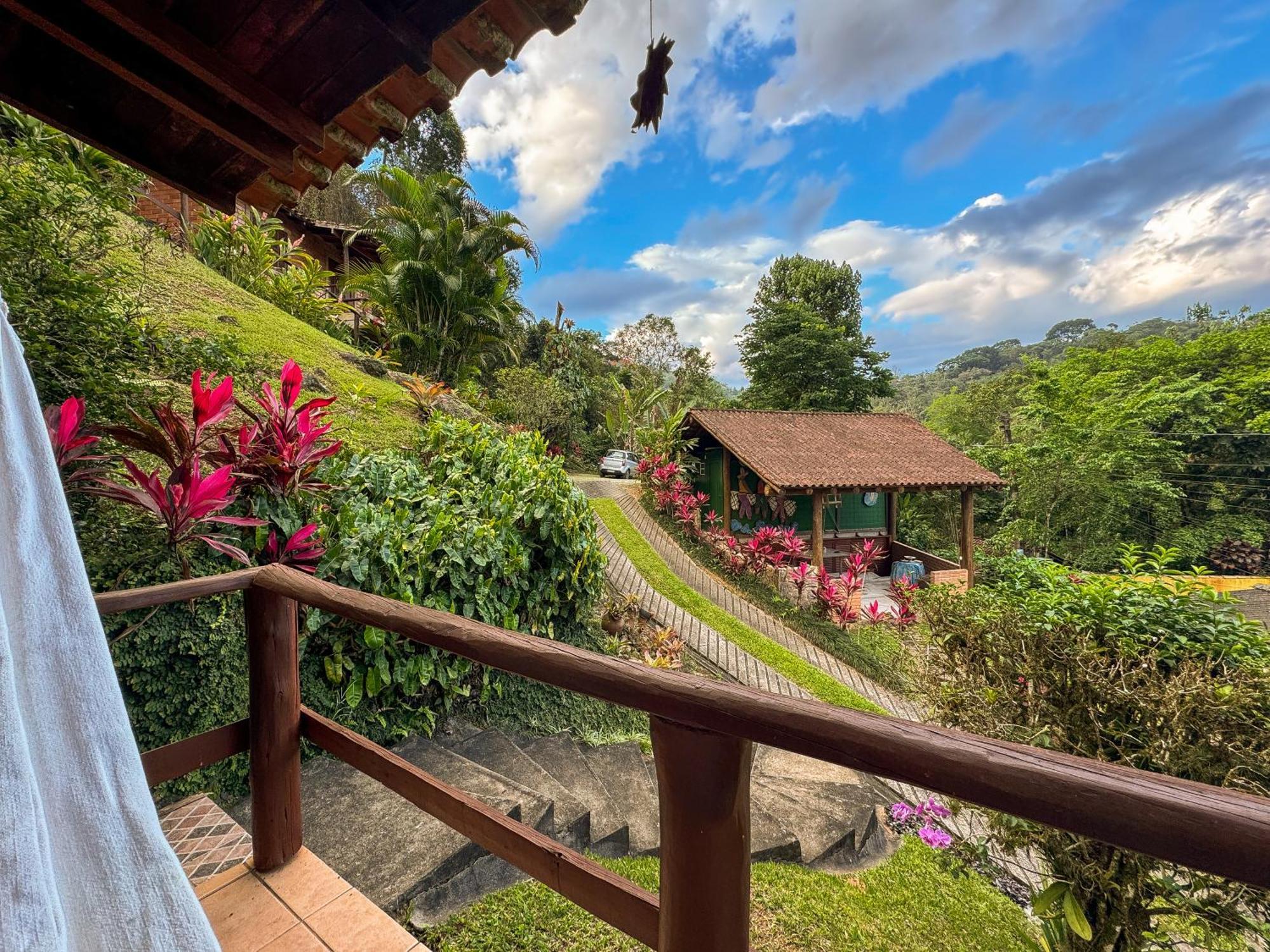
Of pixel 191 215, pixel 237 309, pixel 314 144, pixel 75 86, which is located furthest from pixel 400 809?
pixel 191 215

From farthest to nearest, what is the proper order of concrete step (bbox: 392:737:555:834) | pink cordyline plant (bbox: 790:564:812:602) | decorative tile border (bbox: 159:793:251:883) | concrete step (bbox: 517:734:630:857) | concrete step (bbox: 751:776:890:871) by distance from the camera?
pink cordyline plant (bbox: 790:564:812:602), concrete step (bbox: 751:776:890:871), concrete step (bbox: 517:734:630:857), concrete step (bbox: 392:737:555:834), decorative tile border (bbox: 159:793:251:883)

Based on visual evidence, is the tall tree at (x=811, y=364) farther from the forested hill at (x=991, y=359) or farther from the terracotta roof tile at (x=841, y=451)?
the forested hill at (x=991, y=359)

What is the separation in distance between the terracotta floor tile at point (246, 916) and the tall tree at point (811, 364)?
20.8m

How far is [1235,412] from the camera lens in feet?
53.2

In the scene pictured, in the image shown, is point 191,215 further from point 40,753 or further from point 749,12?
point 40,753

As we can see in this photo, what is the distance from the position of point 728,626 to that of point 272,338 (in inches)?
277

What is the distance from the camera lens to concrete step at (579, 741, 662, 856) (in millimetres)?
2918

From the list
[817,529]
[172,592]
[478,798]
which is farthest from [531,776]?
[817,529]

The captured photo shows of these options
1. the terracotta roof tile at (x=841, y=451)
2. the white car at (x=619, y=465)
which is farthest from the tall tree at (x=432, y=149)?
the terracotta roof tile at (x=841, y=451)

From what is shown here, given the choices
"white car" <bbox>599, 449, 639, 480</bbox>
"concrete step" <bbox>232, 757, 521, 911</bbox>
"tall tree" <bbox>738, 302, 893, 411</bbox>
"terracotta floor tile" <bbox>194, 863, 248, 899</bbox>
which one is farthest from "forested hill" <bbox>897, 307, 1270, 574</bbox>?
"terracotta floor tile" <bbox>194, 863, 248, 899</bbox>

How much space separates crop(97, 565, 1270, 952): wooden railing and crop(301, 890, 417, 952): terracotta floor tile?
31 cm

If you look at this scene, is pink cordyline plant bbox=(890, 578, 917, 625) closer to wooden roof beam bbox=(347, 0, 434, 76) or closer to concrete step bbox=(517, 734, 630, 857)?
concrete step bbox=(517, 734, 630, 857)

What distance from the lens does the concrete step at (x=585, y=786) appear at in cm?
279

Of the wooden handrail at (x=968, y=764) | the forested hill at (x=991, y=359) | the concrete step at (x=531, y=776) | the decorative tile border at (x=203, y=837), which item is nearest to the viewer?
the wooden handrail at (x=968, y=764)
